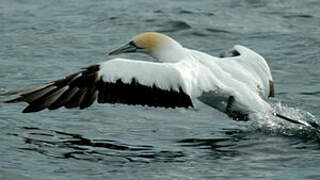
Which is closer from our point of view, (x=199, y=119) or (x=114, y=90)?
(x=114, y=90)

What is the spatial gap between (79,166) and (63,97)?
763 millimetres

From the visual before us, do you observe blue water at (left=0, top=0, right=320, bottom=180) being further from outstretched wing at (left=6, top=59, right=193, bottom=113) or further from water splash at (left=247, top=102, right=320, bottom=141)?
outstretched wing at (left=6, top=59, right=193, bottom=113)

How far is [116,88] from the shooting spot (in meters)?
8.34

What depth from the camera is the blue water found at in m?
8.00

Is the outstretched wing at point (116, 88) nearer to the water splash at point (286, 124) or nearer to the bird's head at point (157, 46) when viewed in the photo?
the bird's head at point (157, 46)

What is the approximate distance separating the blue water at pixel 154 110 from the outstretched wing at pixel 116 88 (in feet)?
1.56

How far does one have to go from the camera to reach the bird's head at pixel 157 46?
9376 mm

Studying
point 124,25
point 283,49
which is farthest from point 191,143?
point 124,25

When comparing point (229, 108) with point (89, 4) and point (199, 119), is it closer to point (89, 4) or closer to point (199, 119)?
point (199, 119)

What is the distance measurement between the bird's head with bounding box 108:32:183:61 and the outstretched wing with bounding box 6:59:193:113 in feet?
3.07

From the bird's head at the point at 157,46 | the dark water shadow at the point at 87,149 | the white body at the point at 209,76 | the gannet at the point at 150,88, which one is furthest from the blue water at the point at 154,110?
the bird's head at the point at 157,46

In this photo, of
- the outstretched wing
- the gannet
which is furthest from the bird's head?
the outstretched wing

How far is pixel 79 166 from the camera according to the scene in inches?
313

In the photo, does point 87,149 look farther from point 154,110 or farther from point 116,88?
point 154,110
